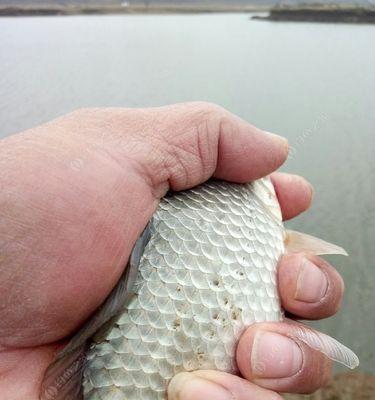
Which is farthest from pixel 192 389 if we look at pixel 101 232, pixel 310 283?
pixel 310 283

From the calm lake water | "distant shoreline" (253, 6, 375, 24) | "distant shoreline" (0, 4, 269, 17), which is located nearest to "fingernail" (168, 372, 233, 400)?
the calm lake water

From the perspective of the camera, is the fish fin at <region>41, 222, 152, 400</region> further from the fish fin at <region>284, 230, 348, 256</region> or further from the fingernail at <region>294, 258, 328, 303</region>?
the fish fin at <region>284, 230, 348, 256</region>

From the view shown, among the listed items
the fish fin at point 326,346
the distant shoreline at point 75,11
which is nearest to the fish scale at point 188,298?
the fish fin at point 326,346

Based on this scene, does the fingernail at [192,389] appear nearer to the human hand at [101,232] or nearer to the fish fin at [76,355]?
the human hand at [101,232]

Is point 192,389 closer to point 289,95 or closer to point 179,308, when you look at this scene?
point 179,308

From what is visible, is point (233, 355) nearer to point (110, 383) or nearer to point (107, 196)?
point (110, 383)

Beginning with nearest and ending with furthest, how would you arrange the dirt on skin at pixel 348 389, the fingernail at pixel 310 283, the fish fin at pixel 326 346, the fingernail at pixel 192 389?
the fingernail at pixel 192 389, the fish fin at pixel 326 346, the fingernail at pixel 310 283, the dirt on skin at pixel 348 389
